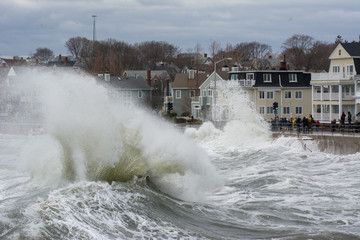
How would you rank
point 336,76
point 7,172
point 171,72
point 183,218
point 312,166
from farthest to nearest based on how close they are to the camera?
1. point 171,72
2. point 336,76
3. point 312,166
4. point 7,172
5. point 183,218

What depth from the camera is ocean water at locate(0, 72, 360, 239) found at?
14.3 m

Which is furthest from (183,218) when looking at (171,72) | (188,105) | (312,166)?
(171,72)

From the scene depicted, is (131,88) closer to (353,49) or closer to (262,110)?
(262,110)

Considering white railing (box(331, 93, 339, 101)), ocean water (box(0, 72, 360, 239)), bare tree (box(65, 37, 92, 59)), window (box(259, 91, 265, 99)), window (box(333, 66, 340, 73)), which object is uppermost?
bare tree (box(65, 37, 92, 59))

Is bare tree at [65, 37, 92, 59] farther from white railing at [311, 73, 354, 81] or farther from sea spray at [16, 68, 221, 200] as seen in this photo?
sea spray at [16, 68, 221, 200]

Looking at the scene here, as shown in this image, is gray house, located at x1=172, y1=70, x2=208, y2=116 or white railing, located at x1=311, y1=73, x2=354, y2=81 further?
gray house, located at x1=172, y1=70, x2=208, y2=116

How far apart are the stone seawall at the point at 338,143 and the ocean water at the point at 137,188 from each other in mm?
5593

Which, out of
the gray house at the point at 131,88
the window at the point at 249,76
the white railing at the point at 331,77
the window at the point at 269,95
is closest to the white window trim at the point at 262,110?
the window at the point at 269,95

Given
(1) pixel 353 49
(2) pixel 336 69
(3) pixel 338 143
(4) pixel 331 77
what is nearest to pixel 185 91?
(2) pixel 336 69

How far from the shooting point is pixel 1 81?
86750 mm

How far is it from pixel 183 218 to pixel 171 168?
16.3 ft

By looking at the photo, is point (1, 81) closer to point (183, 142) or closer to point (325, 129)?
point (325, 129)

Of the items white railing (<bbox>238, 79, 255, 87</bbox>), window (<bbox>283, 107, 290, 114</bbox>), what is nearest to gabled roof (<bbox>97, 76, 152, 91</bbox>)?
white railing (<bbox>238, 79, 255, 87</bbox>)

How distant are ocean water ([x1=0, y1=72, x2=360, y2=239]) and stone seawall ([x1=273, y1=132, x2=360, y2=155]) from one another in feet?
18.3
